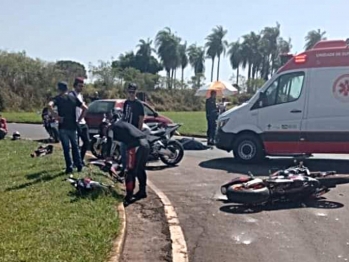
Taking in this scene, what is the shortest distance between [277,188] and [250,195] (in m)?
0.52

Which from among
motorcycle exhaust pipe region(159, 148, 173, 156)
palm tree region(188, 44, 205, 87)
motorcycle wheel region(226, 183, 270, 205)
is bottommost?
motorcycle wheel region(226, 183, 270, 205)

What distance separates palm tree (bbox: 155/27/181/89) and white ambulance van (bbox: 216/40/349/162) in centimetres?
7252

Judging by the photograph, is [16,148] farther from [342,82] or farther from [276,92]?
[342,82]

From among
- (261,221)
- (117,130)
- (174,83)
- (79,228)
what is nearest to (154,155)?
(117,130)

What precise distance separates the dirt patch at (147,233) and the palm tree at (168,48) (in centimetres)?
7793

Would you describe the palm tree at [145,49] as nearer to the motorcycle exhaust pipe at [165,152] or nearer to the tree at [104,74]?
the tree at [104,74]

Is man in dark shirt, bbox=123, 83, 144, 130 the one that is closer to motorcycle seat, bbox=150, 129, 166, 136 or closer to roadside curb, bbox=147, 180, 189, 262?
roadside curb, bbox=147, 180, 189, 262

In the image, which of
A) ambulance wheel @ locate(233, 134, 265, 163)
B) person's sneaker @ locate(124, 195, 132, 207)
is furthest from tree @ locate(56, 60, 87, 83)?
person's sneaker @ locate(124, 195, 132, 207)

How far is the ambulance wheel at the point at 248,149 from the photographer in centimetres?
1453

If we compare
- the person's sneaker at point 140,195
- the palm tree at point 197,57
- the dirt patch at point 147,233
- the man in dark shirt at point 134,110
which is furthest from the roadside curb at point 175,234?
the palm tree at point 197,57

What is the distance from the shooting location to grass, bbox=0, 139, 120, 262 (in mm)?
6016

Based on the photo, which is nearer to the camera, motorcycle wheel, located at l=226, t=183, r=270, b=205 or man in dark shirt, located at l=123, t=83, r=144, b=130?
motorcycle wheel, located at l=226, t=183, r=270, b=205

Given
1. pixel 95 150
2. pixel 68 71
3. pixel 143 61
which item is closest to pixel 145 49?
pixel 143 61

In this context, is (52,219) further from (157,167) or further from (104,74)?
(104,74)
